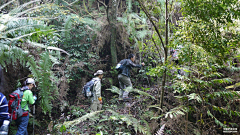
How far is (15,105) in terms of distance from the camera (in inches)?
154

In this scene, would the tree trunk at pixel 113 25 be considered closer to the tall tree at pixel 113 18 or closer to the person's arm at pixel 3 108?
the tall tree at pixel 113 18

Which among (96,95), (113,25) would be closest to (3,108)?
(96,95)

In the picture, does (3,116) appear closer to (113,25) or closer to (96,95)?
(96,95)

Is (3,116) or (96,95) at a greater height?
(3,116)

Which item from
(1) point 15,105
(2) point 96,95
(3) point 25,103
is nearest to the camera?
(1) point 15,105

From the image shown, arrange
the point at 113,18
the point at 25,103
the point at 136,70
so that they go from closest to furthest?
the point at 25,103, the point at 113,18, the point at 136,70

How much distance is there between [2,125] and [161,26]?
3.97 meters

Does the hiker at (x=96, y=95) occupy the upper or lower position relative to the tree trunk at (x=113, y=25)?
lower

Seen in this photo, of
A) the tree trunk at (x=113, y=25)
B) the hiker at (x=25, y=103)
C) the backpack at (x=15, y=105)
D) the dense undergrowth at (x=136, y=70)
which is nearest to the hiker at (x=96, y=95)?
the dense undergrowth at (x=136, y=70)

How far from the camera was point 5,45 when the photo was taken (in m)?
1.57

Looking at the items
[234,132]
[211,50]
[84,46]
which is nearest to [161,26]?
[211,50]

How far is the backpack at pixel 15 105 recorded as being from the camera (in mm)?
3894

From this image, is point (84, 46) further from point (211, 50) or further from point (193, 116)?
point (211, 50)

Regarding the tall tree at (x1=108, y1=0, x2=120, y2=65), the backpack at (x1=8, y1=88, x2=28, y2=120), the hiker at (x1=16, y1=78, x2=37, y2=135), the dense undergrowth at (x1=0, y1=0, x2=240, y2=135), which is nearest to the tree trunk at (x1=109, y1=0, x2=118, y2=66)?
the tall tree at (x1=108, y1=0, x2=120, y2=65)
